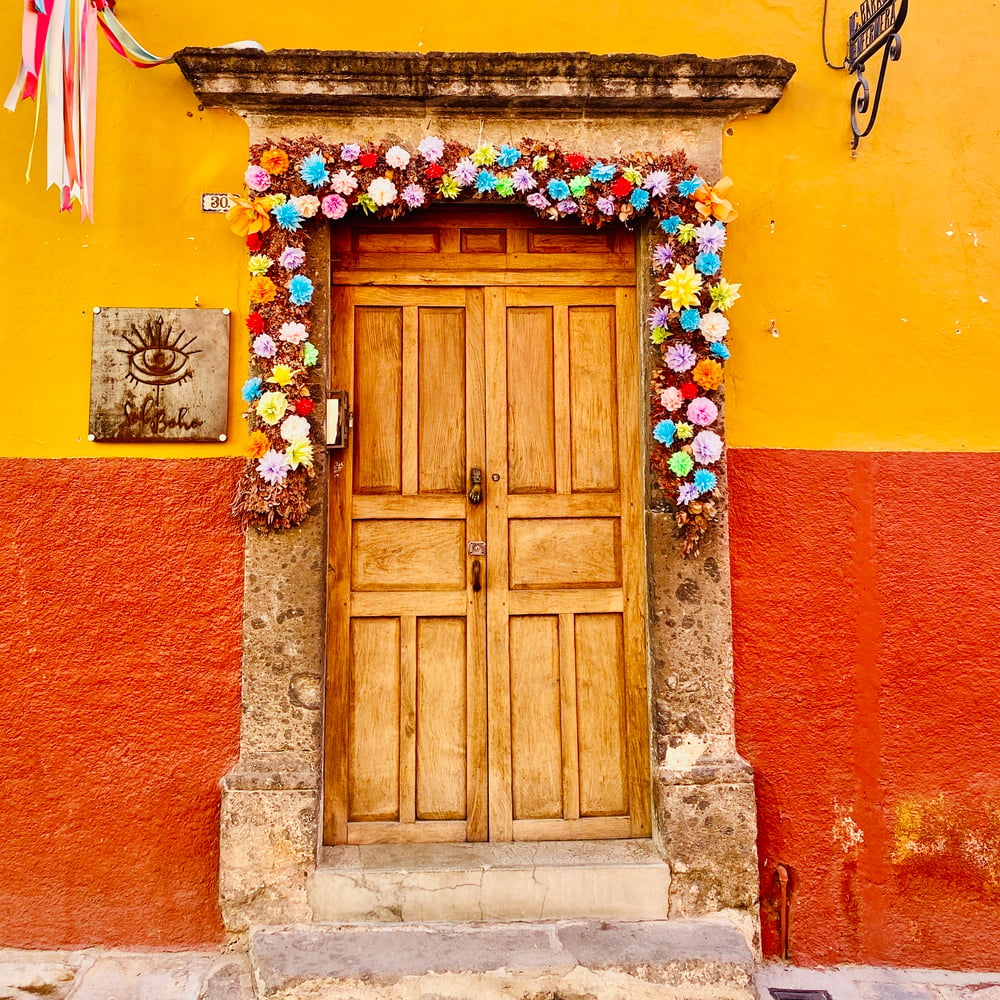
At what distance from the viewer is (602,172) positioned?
3.09 meters

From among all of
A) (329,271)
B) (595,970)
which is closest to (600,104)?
(329,271)

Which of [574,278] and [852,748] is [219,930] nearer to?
[852,748]

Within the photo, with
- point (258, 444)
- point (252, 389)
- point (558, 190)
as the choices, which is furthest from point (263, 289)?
point (558, 190)

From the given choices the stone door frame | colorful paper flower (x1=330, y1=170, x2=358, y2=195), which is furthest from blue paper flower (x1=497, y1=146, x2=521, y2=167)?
colorful paper flower (x1=330, y1=170, x2=358, y2=195)

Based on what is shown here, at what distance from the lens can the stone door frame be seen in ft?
9.64

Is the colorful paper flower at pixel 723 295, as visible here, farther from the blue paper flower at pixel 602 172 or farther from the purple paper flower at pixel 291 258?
the purple paper flower at pixel 291 258

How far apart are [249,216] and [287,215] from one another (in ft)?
0.49

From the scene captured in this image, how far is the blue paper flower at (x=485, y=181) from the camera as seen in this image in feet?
10.2

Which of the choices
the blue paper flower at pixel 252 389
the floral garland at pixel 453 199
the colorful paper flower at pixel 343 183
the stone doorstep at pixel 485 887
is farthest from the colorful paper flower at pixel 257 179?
the stone doorstep at pixel 485 887

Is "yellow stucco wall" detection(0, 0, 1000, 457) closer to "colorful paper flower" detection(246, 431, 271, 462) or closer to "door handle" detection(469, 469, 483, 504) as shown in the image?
"colorful paper flower" detection(246, 431, 271, 462)

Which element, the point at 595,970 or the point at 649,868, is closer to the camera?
the point at 595,970

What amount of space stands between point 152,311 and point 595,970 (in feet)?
9.58

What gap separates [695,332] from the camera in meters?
3.10

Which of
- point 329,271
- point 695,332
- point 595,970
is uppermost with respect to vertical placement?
point 329,271
